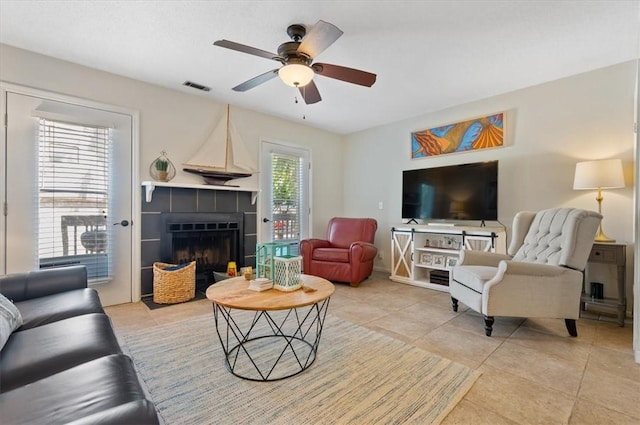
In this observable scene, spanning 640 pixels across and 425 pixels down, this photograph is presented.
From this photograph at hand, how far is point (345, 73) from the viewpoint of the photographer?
2.31m

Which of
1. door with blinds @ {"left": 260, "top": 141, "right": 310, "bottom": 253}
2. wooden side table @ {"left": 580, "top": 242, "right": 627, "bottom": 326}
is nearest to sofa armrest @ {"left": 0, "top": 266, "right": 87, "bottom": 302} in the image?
door with blinds @ {"left": 260, "top": 141, "right": 310, "bottom": 253}

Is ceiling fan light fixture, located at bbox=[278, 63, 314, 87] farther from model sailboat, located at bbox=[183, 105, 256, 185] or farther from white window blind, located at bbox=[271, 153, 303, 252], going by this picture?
white window blind, located at bbox=[271, 153, 303, 252]

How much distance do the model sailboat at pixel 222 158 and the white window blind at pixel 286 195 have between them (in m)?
0.57

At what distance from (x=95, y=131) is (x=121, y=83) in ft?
1.97

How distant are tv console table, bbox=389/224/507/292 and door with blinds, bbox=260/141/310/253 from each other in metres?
1.60

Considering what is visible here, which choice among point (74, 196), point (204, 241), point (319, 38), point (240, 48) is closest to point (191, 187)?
point (204, 241)

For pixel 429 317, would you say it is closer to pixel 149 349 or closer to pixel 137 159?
pixel 149 349

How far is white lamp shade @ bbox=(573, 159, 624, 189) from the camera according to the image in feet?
8.77

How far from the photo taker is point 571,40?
2486 mm

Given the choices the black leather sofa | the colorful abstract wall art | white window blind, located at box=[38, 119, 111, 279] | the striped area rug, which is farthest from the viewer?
the colorful abstract wall art

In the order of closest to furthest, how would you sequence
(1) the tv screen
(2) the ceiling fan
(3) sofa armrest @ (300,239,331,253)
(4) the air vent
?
(2) the ceiling fan → (4) the air vent → (1) the tv screen → (3) sofa armrest @ (300,239,331,253)

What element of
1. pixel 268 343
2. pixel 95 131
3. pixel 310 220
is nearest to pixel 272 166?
pixel 310 220

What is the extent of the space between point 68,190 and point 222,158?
162 centimetres

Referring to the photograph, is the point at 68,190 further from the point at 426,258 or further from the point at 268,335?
the point at 426,258
